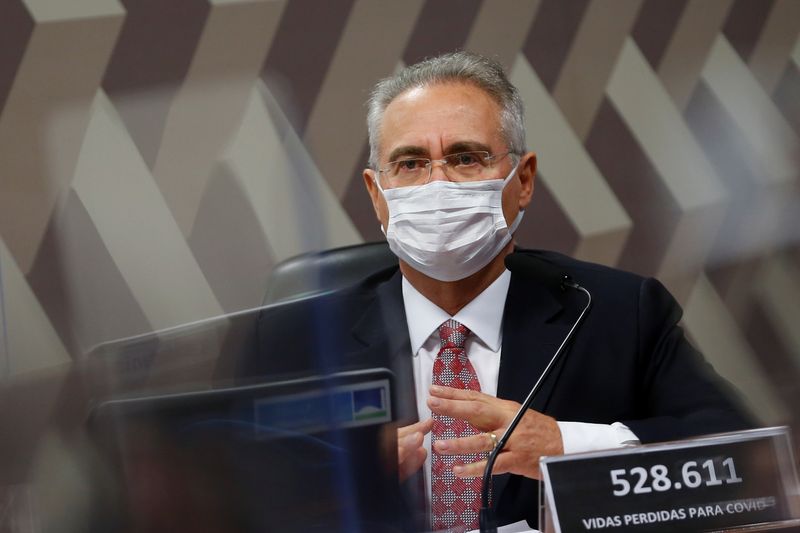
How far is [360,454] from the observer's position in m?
0.75

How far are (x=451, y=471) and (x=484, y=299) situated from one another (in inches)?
14.3

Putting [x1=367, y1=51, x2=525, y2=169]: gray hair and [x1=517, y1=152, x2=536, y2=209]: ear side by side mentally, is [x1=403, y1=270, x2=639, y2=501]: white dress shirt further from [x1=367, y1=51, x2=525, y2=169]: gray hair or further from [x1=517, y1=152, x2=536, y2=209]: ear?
[x1=367, y1=51, x2=525, y2=169]: gray hair

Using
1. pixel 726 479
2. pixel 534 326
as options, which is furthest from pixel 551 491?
pixel 534 326

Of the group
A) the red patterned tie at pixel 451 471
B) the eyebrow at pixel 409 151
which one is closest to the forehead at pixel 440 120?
the eyebrow at pixel 409 151

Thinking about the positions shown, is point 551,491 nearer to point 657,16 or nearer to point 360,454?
point 360,454

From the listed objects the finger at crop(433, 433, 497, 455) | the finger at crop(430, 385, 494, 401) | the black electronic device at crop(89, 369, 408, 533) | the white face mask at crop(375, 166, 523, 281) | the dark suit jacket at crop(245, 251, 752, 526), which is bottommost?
the black electronic device at crop(89, 369, 408, 533)

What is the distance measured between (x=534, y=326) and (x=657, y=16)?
6.94 feet

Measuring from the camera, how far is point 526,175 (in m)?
1.77

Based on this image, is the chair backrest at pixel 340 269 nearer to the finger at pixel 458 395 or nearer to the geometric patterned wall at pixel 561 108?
the geometric patterned wall at pixel 561 108

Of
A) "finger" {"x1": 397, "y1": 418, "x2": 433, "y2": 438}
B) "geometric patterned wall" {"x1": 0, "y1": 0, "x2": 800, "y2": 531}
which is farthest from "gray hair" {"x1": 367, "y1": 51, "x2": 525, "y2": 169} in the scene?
"finger" {"x1": 397, "y1": 418, "x2": 433, "y2": 438}

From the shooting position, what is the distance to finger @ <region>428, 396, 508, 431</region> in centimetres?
118

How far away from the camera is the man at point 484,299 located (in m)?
1.57

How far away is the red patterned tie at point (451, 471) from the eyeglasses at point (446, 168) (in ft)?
1.07

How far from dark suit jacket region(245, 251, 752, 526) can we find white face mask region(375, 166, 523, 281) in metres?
0.09
